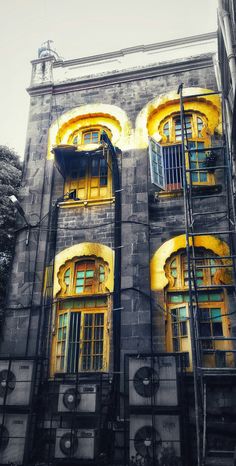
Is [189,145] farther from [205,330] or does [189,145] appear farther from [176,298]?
[205,330]

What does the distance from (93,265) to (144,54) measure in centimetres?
800

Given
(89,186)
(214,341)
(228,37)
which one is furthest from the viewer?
(89,186)

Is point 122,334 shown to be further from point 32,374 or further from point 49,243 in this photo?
point 49,243

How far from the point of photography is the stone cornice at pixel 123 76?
13672 millimetres

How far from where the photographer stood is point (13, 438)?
9.18 meters

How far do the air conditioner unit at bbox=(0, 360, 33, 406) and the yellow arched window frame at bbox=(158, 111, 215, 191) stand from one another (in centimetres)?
646

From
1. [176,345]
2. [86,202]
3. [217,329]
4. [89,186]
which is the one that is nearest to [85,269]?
[86,202]

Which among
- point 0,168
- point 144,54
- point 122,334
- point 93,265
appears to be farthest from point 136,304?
point 144,54

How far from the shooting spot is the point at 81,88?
14609 mm

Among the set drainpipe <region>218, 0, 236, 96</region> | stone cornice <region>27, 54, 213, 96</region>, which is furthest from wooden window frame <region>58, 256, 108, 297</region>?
stone cornice <region>27, 54, 213, 96</region>

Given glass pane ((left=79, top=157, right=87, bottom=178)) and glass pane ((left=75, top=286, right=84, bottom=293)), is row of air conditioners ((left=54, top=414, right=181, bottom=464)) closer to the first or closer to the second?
glass pane ((left=75, top=286, right=84, bottom=293))

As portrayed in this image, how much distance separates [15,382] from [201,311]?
4918mm

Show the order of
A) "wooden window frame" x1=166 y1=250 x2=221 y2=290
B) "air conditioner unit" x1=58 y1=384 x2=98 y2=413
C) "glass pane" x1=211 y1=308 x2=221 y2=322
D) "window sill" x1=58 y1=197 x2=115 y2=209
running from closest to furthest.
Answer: "air conditioner unit" x1=58 y1=384 x2=98 y2=413, "glass pane" x1=211 y1=308 x2=221 y2=322, "wooden window frame" x1=166 y1=250 x2=221 y2=290, "window sill" x1=58 y1=197 x2=115 y2=209

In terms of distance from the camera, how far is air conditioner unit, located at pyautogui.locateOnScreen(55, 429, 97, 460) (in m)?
8.55
